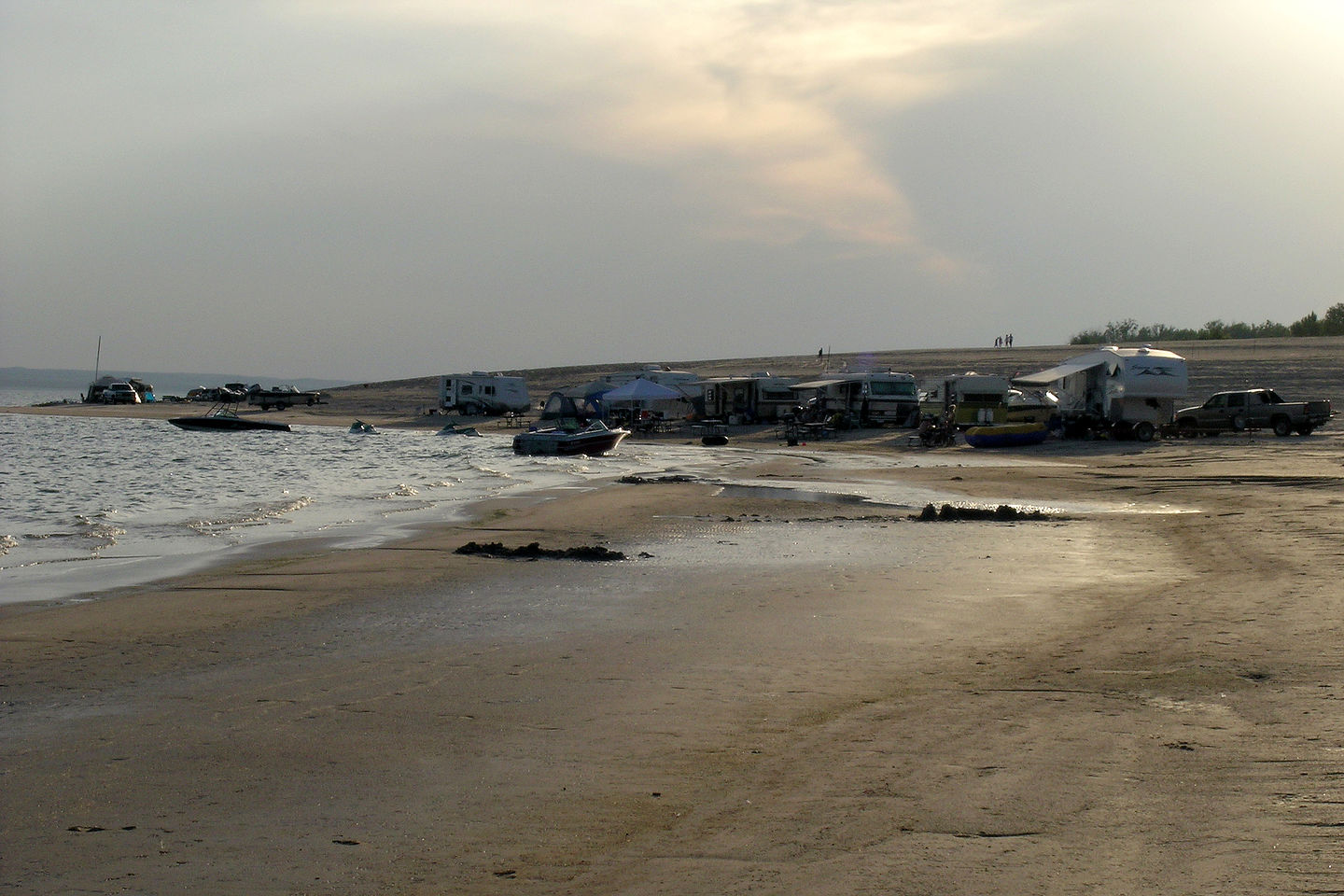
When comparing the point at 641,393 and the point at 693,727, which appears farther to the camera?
the point at 641,393

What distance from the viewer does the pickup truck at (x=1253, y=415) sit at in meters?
33.6

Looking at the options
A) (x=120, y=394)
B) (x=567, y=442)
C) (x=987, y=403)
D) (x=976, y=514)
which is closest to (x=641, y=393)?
(x=567, y=442)

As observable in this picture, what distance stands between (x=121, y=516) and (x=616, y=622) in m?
13.3

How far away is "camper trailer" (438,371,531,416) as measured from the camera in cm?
6141

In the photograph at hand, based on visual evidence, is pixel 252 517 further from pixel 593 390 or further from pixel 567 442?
pixel 593 390

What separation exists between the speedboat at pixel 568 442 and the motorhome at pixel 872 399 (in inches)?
452

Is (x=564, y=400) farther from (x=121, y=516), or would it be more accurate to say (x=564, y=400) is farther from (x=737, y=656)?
(x=737, y=656)

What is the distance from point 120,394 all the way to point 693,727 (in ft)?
288

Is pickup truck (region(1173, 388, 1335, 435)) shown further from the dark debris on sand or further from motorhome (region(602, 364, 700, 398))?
motorhome (region(602, 364, 700, 398))

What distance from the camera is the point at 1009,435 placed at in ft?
118

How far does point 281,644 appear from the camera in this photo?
Answer: 8844mm

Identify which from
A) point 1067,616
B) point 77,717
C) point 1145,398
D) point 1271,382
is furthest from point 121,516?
point 1271,382

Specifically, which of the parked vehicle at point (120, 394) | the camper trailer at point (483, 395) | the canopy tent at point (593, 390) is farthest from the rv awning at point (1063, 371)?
the parked vehicle at point (120, 394)

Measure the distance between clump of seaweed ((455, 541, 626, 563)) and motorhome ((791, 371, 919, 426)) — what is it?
3196 centimetres
